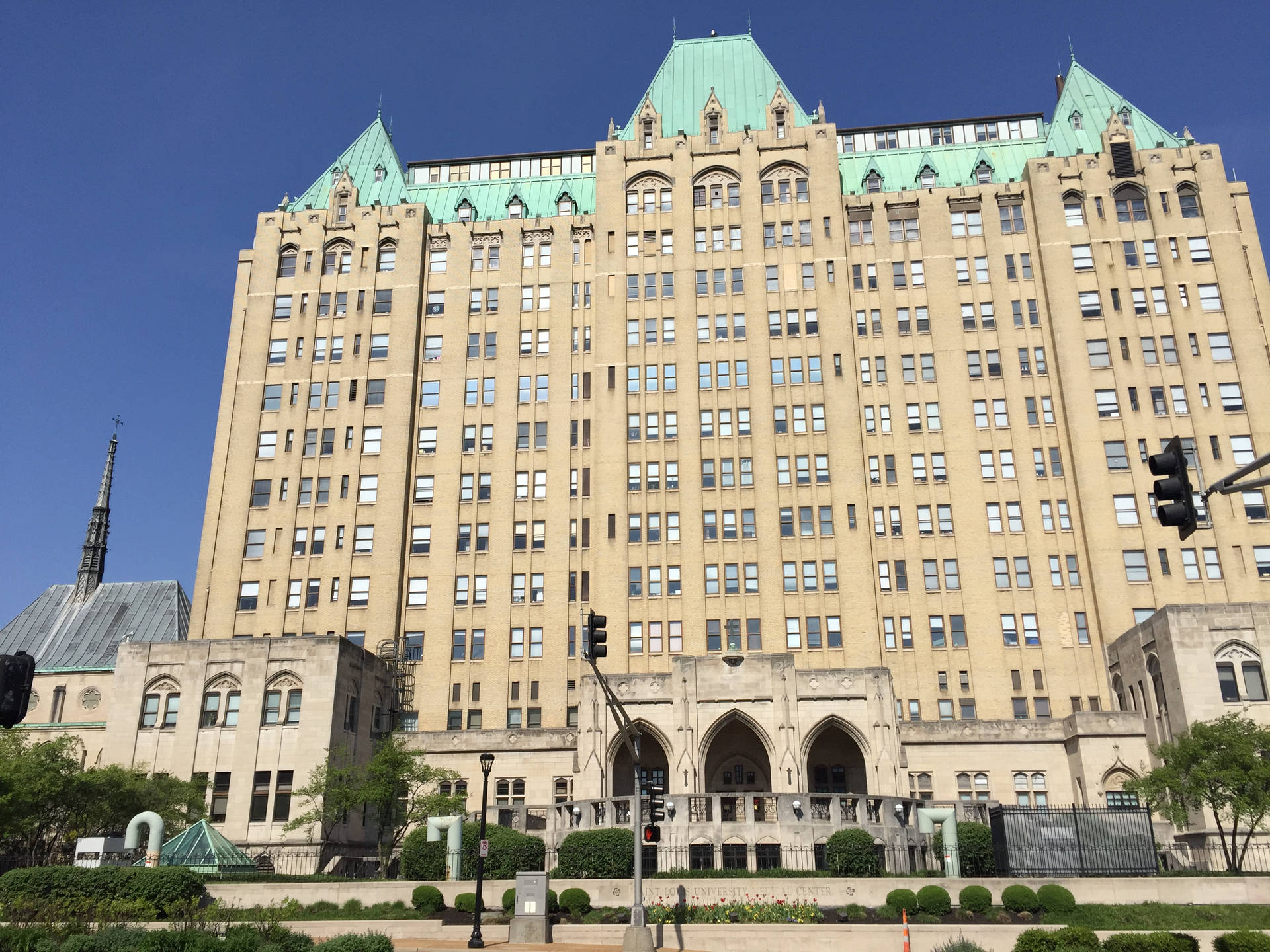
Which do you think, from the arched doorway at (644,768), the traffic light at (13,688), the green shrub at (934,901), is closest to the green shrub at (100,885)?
the traffic light at (13,688)

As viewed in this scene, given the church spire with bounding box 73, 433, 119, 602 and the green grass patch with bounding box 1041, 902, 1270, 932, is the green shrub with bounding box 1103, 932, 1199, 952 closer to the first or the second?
the green grass patch with bounding box 1041, 902, 1270, 932

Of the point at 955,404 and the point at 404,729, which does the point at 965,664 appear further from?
the point at 404,729

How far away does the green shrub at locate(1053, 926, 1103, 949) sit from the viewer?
78.3ft

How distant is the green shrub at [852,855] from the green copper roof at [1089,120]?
172 ft

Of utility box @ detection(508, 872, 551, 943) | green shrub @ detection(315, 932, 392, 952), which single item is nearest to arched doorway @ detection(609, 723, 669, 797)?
utility box @ detection(508, 872, 551, 943)

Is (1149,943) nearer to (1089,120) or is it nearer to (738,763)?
(738,763)

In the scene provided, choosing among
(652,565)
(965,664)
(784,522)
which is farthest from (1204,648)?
(652,565)

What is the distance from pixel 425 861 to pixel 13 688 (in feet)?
83.2

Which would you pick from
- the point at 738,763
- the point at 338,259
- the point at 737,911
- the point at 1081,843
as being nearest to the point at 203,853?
the point at 737,911

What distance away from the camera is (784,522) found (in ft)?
205

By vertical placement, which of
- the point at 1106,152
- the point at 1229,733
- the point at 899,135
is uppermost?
the point at 899,135

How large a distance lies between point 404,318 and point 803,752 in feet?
130

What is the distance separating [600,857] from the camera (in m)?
37.0

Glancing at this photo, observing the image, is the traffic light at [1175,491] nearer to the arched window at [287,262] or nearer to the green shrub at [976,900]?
the green shrub at [976,900]
